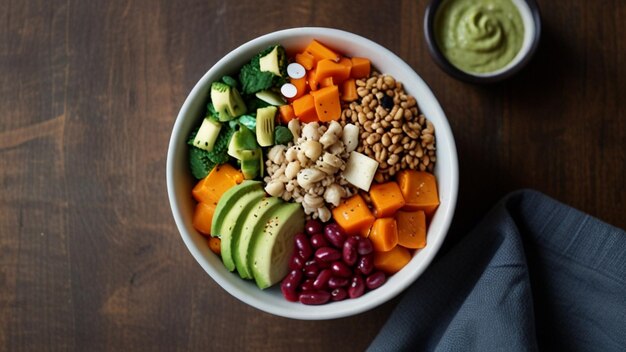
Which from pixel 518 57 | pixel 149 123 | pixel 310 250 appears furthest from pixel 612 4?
pixel 149 123

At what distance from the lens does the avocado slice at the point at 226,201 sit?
1.40m

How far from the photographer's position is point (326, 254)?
1.40 m

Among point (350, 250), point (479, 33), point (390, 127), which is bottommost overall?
point (350, 250)

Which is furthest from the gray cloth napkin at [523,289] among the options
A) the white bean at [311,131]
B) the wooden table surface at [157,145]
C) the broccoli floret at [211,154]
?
the broccoli floret at [211,154]

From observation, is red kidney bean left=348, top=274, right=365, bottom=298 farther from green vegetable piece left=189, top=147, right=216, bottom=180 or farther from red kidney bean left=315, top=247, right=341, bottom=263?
green vegetable piece left=189, top=147, right=216, bottom=180

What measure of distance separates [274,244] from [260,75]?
348mm

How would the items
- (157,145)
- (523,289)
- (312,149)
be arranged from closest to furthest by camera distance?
1. (312,149)
2. (523,289)
3. (157,145)

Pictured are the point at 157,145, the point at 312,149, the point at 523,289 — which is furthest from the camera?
the point at 157,145

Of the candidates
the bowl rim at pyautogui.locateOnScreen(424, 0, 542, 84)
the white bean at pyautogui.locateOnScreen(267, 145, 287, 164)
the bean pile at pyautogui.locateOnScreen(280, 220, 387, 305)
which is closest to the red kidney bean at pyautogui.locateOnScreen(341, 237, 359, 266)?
the bean pile at pyautogui.locateOnScreen(280, 220, 387, 305)

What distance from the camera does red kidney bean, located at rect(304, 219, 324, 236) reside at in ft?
4.66

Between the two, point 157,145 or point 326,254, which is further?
point 157,145

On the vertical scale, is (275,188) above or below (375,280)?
above

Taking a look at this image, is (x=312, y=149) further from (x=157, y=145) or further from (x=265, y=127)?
(x=157, y=145)

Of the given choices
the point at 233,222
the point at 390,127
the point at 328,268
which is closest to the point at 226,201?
the point at 233,222
